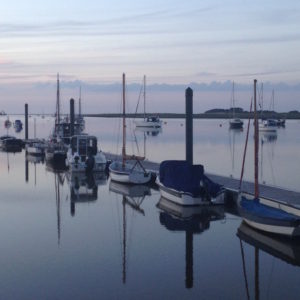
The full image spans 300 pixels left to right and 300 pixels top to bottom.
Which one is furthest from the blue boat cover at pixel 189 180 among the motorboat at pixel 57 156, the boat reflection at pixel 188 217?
the motorboat at pixel 57 156

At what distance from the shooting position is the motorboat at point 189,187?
78.6 feet

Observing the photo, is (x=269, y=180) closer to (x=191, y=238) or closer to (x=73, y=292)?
(x=191, y=238)

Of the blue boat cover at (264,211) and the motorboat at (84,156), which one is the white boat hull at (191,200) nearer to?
the blue boat cover at (264,211)

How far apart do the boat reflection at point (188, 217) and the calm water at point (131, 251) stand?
4cm

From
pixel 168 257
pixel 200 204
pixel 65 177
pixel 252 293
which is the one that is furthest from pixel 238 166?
pixel 252 293

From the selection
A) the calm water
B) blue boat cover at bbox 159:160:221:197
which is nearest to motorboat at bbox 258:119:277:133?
the calm water

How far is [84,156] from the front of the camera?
126 feet

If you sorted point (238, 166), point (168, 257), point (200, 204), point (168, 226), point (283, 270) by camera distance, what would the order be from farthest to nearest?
point (238, 166) < point (200, 204) < point (168, 226) < point (168, 257) < point (283, 270)

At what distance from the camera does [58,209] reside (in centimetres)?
2533

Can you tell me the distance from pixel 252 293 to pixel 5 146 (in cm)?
4762

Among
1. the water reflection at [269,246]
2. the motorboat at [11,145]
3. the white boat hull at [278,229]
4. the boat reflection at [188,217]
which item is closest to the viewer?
the water reflection at [269,246]

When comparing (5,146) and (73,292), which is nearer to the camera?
(73,292)

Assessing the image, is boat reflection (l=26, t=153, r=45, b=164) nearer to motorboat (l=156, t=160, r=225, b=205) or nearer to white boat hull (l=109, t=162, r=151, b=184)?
Answer: white boat hull (l=109, t=162, r=151, b=184)

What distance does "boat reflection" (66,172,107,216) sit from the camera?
93.4 feet
